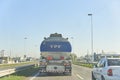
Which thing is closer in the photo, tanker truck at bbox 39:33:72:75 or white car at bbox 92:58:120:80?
white car at bbox 92:58:120:80

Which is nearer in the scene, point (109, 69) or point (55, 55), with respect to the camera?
point (109, 69)

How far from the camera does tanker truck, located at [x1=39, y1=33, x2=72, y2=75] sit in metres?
28.7

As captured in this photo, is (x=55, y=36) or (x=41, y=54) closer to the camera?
(x=41, y=54)

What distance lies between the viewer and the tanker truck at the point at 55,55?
1129 inches

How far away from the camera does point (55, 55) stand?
2973cm

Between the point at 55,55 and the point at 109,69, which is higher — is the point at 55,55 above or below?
above

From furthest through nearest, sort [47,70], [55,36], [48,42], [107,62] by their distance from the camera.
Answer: [55,36]
[48,42]
[47,70]
[107,62]

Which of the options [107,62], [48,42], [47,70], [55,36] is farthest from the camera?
[55,36]

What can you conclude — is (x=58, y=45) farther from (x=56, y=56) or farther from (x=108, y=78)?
(x=108, y=78)

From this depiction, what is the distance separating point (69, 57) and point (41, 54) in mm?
2707

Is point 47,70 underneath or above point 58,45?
underneath

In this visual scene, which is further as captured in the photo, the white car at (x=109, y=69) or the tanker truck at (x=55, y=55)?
the tanker truck at (x=55, y=55)

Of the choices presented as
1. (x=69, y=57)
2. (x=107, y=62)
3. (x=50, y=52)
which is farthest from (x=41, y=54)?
(x=107, y=62)

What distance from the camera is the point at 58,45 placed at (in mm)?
30375
